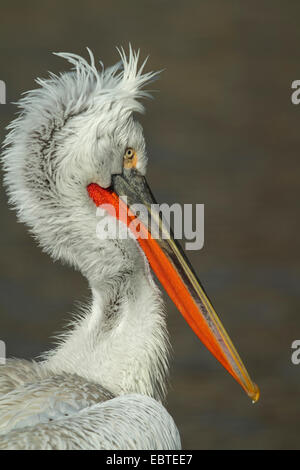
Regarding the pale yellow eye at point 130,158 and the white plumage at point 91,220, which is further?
the pale yellow eye at point 130,158

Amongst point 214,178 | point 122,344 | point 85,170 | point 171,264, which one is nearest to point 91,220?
point 85,170

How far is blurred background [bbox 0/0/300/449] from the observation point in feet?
22.8

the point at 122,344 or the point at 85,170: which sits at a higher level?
the point at 85,170

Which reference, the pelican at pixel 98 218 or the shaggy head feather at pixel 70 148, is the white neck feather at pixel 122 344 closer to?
the pelican at pixel 98 218

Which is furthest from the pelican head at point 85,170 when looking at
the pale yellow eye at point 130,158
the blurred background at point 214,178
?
the blurred background at point 214,178

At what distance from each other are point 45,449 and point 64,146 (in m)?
1.13

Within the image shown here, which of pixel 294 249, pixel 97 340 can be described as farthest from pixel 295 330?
pixel 97 340

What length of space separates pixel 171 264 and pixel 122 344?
0.39 metres

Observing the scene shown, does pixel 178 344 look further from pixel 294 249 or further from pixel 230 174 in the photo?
pixel 230 174

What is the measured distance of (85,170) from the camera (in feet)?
12.9

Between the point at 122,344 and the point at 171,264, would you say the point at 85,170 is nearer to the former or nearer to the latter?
the point at 171,264

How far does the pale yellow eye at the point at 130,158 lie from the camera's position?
403 centimetres

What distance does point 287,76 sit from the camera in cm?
1185

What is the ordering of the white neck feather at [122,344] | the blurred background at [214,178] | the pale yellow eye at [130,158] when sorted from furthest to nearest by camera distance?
the blurred background at [214,178], the pale yellow eye at [130,158], the white neck feather at [122,344]
